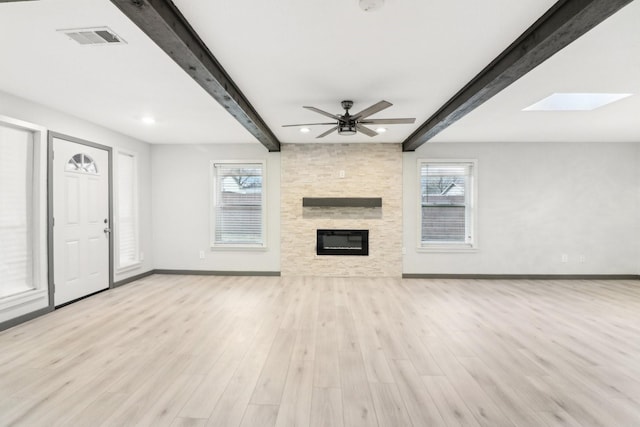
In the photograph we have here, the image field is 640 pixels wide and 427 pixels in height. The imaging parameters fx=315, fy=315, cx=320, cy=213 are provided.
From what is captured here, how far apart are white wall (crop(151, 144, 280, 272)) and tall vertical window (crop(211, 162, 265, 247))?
172 mm

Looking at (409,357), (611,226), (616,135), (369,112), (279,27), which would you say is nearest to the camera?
(279,27)

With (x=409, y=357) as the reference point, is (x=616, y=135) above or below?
above

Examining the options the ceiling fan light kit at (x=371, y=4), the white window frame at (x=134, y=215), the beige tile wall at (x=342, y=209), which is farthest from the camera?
the beige tile wall at (x=342, y=209)

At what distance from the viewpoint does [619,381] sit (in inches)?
90.2

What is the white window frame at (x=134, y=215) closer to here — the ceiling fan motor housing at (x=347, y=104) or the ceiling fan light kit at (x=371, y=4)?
the ceiling fan motor housing at (x=347, y=104)

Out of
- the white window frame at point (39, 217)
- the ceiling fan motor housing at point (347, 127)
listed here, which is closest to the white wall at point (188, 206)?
the white window frame at point (39, 217)

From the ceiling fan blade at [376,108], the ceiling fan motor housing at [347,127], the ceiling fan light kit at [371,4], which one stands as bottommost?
the ceiling fan motor housing at [347,127]

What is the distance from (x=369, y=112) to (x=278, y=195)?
10.1ft

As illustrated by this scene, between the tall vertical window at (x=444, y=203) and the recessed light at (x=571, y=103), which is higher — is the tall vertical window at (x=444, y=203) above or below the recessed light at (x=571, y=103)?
below

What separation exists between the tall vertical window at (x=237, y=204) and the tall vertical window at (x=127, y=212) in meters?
1.34

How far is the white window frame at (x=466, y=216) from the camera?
567 cm

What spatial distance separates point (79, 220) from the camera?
4.26 meters

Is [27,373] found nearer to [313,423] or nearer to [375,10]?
[313,423]

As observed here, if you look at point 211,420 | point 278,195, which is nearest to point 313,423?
point 211,420
